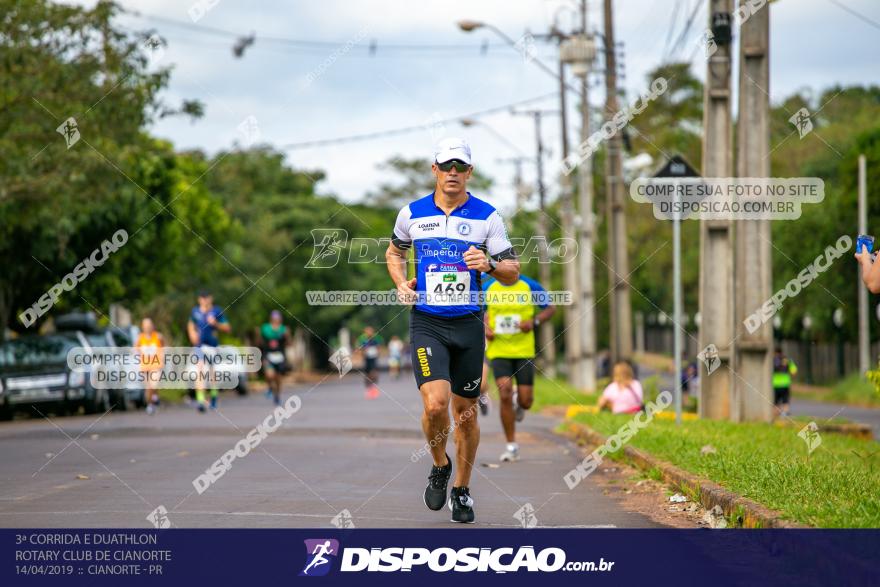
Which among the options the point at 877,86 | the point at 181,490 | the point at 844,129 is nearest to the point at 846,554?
the point at 181,490

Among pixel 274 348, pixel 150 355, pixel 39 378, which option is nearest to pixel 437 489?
pixel 274 348

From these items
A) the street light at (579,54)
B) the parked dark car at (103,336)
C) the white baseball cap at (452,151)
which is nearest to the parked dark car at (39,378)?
the parked dark car at (103,336)

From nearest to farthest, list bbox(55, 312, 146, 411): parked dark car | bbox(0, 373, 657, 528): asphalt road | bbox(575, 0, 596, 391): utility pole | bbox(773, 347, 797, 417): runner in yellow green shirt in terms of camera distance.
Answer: bbox(0, 373, 657, 528): asphalt road < bbox(773, 347, 797, 417): runner in yellow green shirt < bbox(55, 312, 146, 411): parked dark car < bbox(575, 0, 596, 391): utility pole

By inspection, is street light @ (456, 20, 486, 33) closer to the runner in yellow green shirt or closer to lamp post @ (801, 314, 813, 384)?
the runner in yellow green shirt

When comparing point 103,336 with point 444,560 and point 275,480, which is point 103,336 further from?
point 444,560

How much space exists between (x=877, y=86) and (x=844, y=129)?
24.5 m

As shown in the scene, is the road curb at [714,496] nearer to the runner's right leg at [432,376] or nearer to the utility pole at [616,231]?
the runner's right leg at [432,376]

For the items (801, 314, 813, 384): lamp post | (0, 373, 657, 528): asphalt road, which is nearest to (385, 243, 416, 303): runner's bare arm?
(0, 373, 657, 528): asphalt road

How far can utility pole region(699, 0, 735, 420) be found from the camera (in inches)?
765

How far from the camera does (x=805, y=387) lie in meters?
58.2

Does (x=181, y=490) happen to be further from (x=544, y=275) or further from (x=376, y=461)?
(x=544, y=275)

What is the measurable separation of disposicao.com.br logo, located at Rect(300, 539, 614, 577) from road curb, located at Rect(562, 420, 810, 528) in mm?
1290

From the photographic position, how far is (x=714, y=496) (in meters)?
9.71

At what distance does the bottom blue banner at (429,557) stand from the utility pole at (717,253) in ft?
36.9
